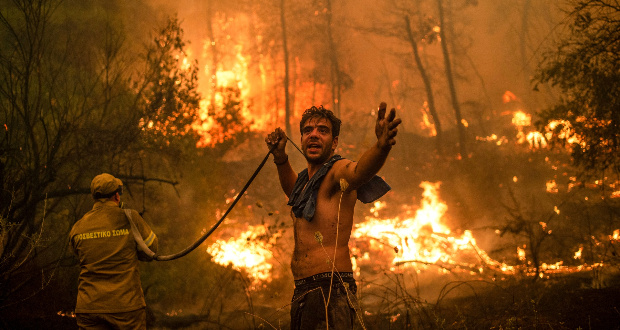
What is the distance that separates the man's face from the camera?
2.96 meters

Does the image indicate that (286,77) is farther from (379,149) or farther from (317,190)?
(379,149)

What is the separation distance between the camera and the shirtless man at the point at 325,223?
8.24ft

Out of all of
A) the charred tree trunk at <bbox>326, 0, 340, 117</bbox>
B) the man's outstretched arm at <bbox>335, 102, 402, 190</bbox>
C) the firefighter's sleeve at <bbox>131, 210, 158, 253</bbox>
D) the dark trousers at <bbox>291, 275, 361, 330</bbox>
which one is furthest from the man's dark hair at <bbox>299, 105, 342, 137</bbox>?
the charred tree trunk at <bbox>326, 0, 340, 117</bbox>

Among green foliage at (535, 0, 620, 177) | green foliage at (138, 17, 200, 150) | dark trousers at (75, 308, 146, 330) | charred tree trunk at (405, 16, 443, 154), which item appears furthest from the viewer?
charred tree trunk at (405, 16, 443, 154)

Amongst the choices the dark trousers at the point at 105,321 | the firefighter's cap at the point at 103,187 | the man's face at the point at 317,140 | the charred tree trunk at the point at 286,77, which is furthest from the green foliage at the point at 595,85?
the charred tree trunk at the point at 286,77

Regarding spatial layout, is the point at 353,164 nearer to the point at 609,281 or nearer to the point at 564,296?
the point at 564,296

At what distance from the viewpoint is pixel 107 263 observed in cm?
338

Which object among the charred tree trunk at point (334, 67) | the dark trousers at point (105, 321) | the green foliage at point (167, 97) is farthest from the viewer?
the charred tree trunk at point (334, 67)

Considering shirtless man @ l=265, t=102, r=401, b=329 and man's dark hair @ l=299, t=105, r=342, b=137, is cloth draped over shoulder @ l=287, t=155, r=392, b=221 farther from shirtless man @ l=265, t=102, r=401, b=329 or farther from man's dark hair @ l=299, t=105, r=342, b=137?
man's dark hair @ l=299, t=105, r=342, b=137

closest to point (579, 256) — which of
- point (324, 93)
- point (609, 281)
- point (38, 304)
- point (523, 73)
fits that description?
point (609, 281)

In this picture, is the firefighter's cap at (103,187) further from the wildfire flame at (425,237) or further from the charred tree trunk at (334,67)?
the charred tree trunk at (334,67)

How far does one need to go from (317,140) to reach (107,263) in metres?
2.08

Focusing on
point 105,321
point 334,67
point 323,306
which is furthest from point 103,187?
point 334,67

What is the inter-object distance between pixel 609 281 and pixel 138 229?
910 centimetres
